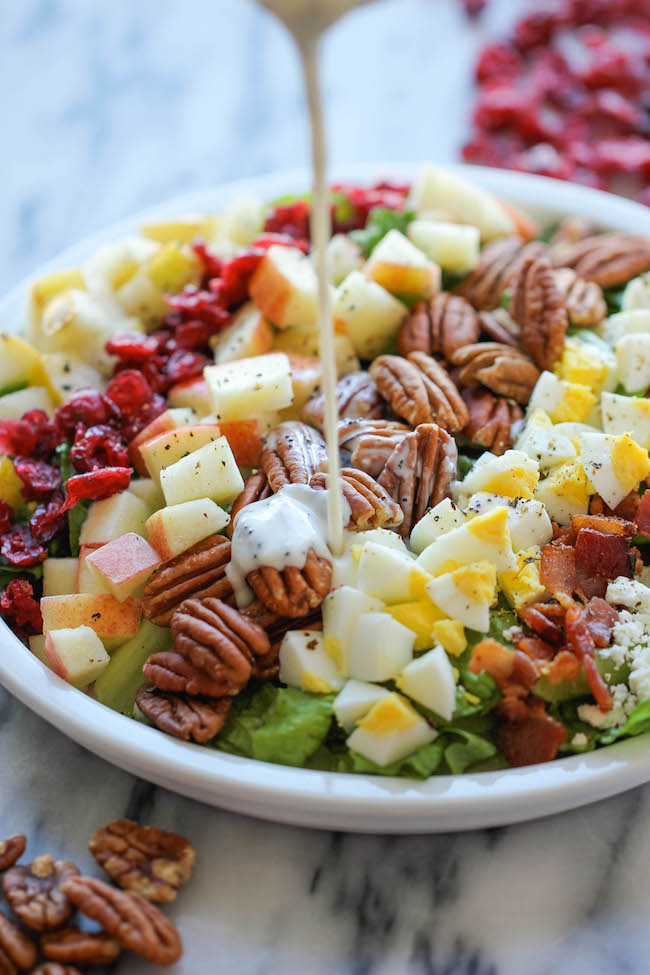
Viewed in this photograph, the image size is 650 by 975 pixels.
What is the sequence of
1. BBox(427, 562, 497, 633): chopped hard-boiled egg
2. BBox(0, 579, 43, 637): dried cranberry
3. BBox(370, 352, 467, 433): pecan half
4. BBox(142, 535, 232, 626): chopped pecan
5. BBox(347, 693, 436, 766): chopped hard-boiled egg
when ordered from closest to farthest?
BBox(347, 693, 436, 766): chopped hard-boiled egg, BBox(427, 562, 497, 633): chopped hard-boiled egg, BBox(142, 535, 232, 626): chopped pecan, BBox(0, 579, 43, 637): dried cranberry, BBox(370, 352, 467, 433): pecan half

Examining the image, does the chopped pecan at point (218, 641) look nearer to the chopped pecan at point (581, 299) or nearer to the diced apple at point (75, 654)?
the diced apple at point (75, 654)

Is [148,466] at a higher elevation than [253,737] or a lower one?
higher

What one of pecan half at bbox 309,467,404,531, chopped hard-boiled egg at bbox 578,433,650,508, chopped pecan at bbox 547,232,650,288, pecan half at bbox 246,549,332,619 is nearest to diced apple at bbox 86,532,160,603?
pecan half at bbox 246,549,332,619

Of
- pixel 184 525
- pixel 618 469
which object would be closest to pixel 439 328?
pixel 618 469

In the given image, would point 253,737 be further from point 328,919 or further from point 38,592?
point 38,592

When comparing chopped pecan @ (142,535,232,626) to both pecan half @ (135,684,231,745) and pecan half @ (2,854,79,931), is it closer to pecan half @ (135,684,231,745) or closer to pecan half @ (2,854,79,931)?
pecan half @ (135,684,231,745)

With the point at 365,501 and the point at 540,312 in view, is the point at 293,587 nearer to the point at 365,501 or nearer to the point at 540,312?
the point at 365,501

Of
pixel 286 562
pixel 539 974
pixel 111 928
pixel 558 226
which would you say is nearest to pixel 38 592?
pixel 286 562
